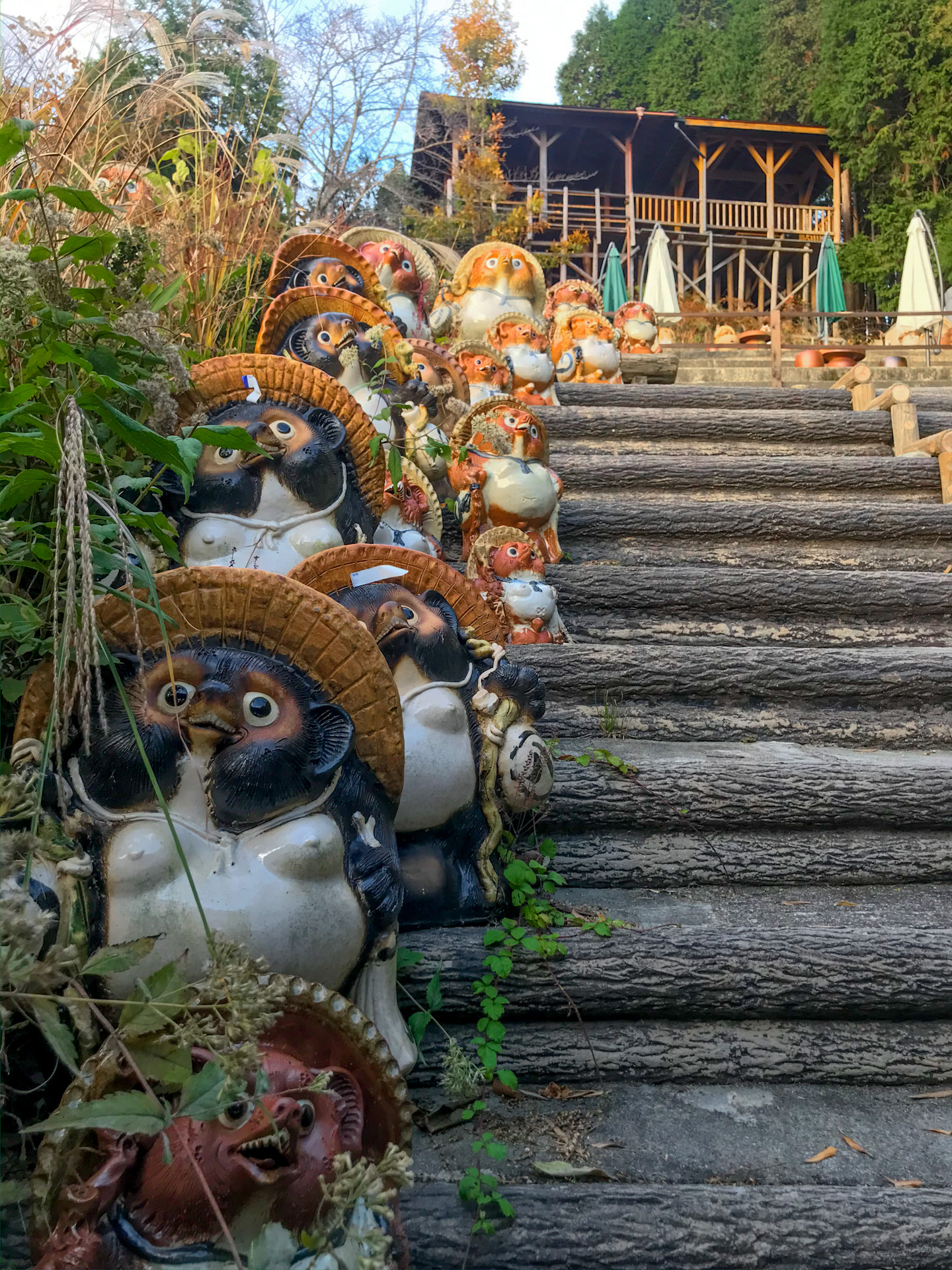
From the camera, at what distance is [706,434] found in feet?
15.5

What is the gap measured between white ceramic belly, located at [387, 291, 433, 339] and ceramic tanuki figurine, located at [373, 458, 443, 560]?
1.38 meters

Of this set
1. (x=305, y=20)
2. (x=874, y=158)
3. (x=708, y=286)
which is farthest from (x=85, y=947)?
(x=874, y=158)

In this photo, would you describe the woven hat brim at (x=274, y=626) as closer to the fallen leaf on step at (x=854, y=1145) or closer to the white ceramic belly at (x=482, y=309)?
the fallen leaf on step at (x=854, y=1145)

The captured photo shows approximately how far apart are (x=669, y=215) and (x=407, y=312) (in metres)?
13.3

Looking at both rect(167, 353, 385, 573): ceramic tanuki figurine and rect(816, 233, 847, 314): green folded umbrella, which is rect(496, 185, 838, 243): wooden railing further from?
rect(167, 353, 385, 573): ceramic tanuki figurine

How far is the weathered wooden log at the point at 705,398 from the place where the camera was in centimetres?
512

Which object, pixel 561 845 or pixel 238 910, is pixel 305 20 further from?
pixel 238 910

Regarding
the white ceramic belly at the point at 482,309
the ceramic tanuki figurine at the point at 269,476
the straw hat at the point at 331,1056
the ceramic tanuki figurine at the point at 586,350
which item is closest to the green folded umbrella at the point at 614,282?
the ceramic tanuki figurine at the point at 586,350

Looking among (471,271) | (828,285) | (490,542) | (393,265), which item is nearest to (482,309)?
(471,271)

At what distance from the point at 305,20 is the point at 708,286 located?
8.26m

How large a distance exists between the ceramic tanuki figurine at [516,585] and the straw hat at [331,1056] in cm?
185

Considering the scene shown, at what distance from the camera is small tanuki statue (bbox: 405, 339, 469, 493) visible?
10.5 ft

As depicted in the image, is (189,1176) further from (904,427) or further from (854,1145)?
(904,427)

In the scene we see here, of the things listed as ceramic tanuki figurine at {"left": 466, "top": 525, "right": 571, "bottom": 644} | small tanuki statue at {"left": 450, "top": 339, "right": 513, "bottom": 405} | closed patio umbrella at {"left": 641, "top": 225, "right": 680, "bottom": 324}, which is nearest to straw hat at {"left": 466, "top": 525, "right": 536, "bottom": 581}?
ceramic tanuki figurine at {"left": 466, "top": 525, "right": 571, "bottom": 644}
